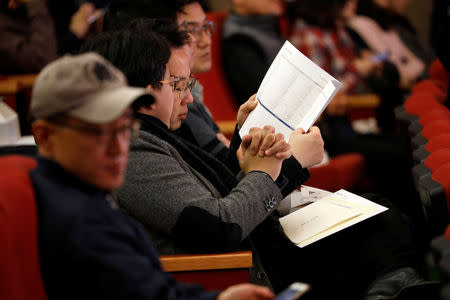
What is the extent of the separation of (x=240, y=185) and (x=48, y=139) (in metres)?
0.57

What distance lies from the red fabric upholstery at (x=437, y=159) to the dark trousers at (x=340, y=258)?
0.22 m

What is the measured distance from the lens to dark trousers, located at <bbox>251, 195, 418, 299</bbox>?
1591 mm

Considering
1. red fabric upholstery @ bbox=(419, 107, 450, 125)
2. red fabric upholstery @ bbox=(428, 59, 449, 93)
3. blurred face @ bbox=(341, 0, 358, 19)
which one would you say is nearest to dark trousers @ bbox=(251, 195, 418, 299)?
red fabric upholstery @ bbox=(419, 107, 450, 125)

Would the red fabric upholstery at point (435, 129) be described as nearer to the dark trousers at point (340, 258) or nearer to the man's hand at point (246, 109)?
the dark trousers at point (340, 258)

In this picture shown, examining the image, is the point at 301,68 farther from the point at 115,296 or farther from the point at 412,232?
the point at 115,296

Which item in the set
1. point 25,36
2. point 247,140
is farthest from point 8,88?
point 247,140

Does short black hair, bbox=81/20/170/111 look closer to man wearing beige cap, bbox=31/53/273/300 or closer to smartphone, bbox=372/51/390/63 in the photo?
man wearing beige cap, bbox=31/53/273/300

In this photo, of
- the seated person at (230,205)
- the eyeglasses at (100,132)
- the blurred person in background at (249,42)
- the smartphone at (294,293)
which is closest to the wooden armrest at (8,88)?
the blurred person in background at (249,42)

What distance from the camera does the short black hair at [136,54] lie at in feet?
4.44

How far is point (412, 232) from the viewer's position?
70.4 inches

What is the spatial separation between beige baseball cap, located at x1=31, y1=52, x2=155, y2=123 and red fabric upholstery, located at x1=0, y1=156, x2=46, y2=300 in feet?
0.38

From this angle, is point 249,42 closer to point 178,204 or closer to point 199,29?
point 199,29

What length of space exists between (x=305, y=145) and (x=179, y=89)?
0.33 metres

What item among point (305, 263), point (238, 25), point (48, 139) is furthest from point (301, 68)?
point (238, 25)
